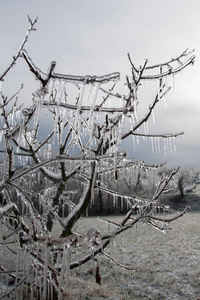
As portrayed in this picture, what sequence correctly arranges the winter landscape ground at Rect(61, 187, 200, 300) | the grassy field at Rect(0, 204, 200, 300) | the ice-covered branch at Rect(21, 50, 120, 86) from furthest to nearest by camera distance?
the winter landscape ground at Rect(61, 187, 200, 300)
the grassy field at Rect(0, 204, 200, 300)
the ice-covered branch at Rect(21, 50, 120, 86)

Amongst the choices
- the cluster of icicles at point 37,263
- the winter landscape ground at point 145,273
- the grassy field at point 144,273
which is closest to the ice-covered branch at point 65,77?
the cluster of icicles at point 37,263

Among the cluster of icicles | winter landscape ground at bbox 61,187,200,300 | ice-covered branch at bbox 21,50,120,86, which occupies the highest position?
ice-covered branch at bbox 21,50,120,86

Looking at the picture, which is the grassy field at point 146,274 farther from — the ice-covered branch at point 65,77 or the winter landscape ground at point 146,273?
the ice-covered branch at point 65,77

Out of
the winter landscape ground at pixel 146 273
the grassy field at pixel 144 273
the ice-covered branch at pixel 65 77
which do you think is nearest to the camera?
the ice-covered branch at pixel 65 77

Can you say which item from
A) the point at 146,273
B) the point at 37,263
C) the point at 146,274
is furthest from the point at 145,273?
the point at 37,263

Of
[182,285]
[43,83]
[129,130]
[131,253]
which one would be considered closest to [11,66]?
[43,83]

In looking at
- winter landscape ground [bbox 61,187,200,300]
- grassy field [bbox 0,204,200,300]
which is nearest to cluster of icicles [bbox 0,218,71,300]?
grassy field [bbox 0,204,200,300]

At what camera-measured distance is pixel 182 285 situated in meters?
8.47

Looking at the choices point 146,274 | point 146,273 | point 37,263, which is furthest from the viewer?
point 146,273

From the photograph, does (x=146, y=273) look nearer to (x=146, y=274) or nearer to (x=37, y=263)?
(x=146, y=274)

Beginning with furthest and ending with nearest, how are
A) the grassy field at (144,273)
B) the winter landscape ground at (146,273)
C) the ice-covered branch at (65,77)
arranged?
1. the winter landscape ground at (146,273)
2. the grassy field at (144,273)
3. the ice-covered branch at (65,77)

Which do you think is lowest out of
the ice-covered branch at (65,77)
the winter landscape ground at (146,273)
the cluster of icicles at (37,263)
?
the winter landscape ground at (146,273)

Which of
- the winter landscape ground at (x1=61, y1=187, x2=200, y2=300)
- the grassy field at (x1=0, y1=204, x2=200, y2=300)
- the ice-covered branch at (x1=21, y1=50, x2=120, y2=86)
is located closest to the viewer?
the ice-covered branch at (x1=21, y1=50, x2=120, y2=86)

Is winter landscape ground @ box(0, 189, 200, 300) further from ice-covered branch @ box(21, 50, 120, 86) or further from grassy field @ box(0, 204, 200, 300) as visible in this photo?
ice-covered branch @ box(21, 50, 120, 86)
